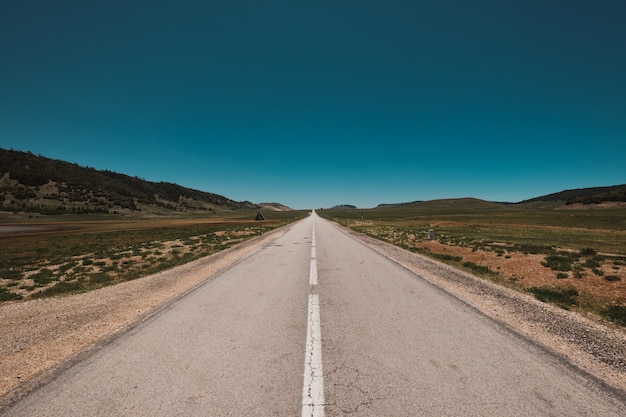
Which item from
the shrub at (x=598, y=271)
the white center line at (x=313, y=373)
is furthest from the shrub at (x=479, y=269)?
the white center line at (x=313, y=373)

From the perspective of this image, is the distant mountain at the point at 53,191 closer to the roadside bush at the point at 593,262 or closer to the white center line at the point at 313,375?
the white center line at the point at 313,375

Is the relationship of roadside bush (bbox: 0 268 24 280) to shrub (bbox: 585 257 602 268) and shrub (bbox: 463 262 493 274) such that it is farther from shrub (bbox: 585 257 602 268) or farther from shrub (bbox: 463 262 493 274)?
shrub (bbox: 585 257 602 268)

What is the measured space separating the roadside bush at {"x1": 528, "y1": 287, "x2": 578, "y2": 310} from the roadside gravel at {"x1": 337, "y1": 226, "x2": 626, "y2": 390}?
2.05 ft

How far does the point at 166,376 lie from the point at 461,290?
27.9ft

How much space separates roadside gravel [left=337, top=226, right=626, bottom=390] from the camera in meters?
4.41

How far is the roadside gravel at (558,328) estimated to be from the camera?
4.41 m

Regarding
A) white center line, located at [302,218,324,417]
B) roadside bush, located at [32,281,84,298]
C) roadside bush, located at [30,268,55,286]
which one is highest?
white center line, located at [302,218,324,417]

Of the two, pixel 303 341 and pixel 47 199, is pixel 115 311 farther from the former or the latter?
pixel 47 199

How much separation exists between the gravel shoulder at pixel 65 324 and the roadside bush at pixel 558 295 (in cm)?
1128

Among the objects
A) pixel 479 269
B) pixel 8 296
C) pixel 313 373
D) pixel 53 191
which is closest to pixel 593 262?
pixel 479 269

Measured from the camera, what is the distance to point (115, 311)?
7121 mm

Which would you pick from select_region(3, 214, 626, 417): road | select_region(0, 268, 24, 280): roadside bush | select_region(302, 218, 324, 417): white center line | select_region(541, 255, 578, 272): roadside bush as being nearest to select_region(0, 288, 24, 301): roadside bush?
select_region(0, 268, 24, 280): roadside bush

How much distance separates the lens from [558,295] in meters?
9.16

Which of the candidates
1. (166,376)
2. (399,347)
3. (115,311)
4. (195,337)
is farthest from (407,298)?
(115,311)
